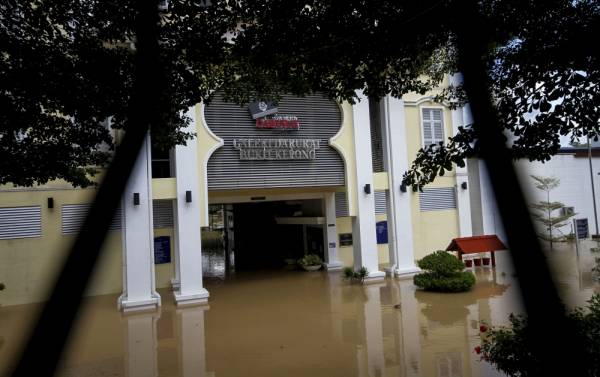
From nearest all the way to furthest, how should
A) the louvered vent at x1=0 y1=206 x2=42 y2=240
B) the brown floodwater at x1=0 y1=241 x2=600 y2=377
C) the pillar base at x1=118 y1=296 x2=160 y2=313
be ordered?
the brown floodwater at x1=0 y1=241 x2=600 y2=377, the pillar base at x1=118 y1=296 x2=160 y2=313, the louvered vent at x1=0 y1=206 x2=42 y2=240

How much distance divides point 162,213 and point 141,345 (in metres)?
6.27

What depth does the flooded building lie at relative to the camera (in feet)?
39.6

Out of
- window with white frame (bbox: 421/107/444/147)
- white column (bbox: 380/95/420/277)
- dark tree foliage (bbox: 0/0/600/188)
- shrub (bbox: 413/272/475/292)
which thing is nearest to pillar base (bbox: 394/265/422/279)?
white column (bbox: 380/95/420/277)

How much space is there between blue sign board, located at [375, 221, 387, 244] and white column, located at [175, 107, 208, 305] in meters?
7.58

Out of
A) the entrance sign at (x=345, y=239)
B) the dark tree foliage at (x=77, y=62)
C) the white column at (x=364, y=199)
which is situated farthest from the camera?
the entrance sign at (x=345, y=239)

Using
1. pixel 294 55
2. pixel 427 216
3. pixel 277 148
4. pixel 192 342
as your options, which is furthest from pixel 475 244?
pixel 294 55

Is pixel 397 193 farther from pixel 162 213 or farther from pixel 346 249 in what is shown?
pixel 162 213

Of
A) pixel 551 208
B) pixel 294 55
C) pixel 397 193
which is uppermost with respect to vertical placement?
pixel 294 55

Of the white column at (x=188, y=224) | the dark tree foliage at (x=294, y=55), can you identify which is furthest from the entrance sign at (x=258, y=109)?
the dark tree foliage at (x=294, y=55)

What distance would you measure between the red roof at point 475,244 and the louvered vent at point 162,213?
30.2ft

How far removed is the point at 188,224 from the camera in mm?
12180

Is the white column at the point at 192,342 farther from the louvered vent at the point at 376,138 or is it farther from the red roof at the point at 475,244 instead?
the red roof at the point at 475,244

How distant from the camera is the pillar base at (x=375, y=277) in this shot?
1407 cm

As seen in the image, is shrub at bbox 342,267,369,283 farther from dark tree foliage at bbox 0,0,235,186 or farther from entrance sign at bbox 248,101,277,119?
dark tree foliage at bbox 0,0,235,186
